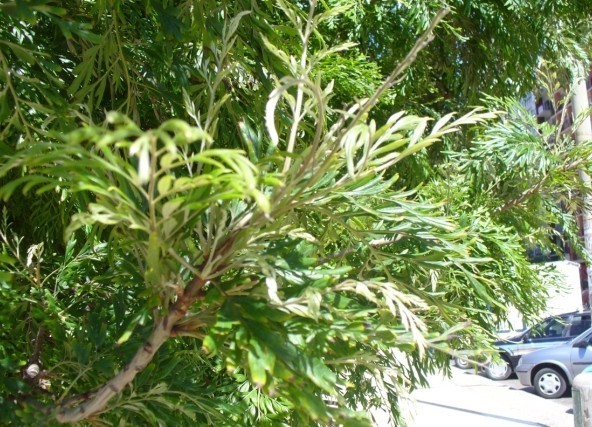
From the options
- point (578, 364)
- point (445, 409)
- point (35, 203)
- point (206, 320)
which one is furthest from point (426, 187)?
point (578, 364)

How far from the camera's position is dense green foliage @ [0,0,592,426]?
1385 millimetres

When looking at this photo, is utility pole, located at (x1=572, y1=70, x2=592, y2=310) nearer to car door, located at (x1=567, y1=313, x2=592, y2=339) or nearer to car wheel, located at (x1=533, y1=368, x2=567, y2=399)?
car wheel, located at (x1=533, y1=368, x2=567, y2=399)

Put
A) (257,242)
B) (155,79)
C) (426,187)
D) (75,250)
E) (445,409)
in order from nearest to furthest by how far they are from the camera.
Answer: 1. (257,242)
2. (155,79)
3. (75,250)
4. (426,187)
5. (445,409)

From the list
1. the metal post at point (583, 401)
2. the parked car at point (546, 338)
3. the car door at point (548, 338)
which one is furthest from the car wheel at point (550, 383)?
the metal post at point (583, 401)

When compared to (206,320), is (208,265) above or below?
above

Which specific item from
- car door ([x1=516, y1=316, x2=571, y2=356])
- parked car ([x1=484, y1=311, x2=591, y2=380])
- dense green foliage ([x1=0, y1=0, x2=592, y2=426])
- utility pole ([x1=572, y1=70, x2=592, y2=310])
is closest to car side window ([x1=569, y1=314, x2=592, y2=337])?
parked car ([x1=484, y1=311, x2=591, y2=380])

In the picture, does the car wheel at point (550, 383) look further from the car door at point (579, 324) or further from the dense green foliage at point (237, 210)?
the dense green foliage at point (237, 210)

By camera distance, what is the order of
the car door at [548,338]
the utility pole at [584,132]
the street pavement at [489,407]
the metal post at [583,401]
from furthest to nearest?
the car door at [548,338] < the street pavement at [489,407] < the metal post at [583,401] < the utility pole at [584,132]

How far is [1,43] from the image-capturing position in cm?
214

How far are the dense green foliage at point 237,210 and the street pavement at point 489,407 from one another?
6.22m

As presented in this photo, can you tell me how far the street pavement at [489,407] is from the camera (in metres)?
11.4

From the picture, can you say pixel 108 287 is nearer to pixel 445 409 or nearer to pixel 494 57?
pixel 494 57

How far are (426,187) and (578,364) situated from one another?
37.4 ft

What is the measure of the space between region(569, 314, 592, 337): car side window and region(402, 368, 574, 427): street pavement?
174cm
